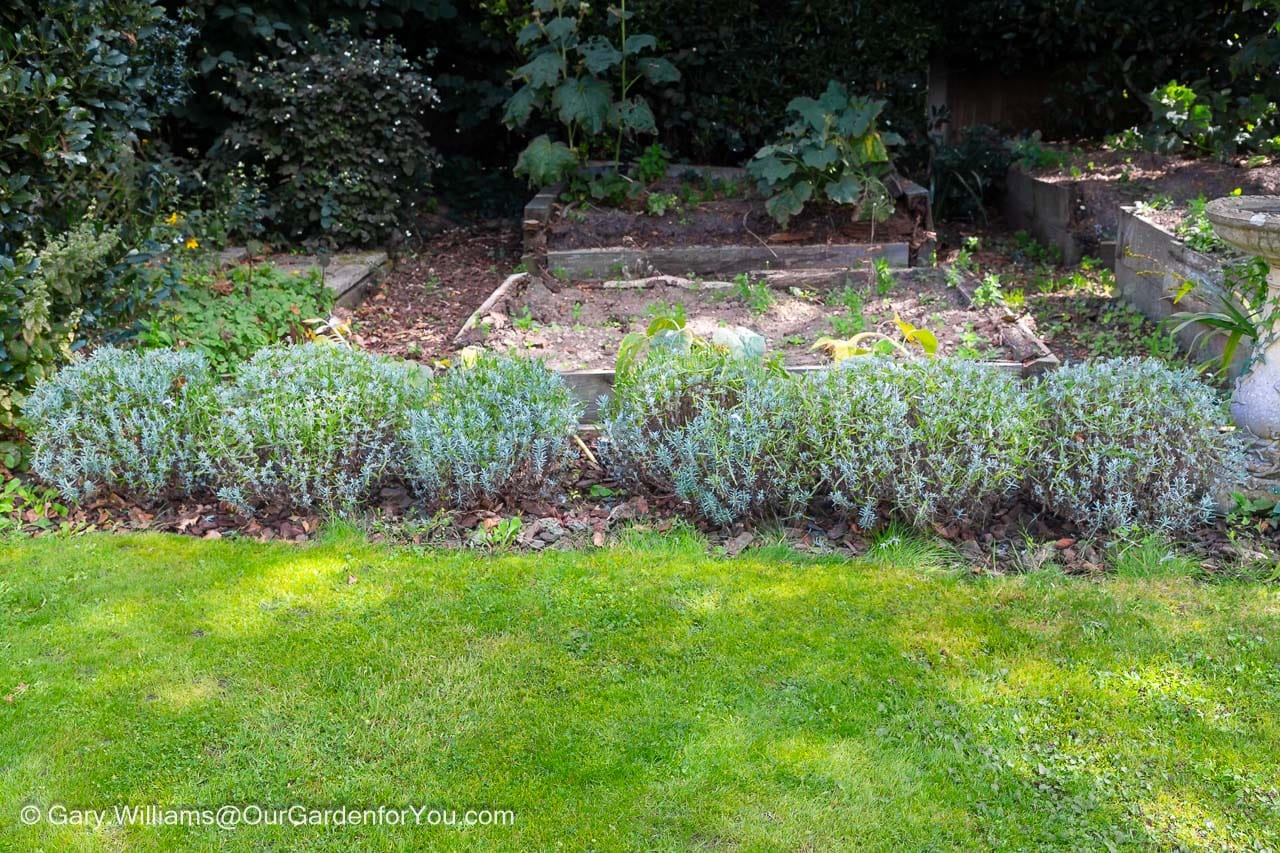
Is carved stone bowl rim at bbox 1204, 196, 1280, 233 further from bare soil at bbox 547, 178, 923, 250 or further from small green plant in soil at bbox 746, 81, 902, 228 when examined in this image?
bare soil at bbox 547, 178, 923, 250

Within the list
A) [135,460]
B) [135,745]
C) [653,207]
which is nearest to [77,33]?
[135,460]

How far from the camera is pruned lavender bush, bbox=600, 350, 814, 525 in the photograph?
378 cm

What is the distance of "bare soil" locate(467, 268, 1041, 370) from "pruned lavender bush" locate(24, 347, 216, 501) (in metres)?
1.75

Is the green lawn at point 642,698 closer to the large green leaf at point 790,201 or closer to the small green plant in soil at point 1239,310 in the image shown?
the small green plant in soil at point 1239,310

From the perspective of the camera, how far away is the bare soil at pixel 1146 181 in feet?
22.5

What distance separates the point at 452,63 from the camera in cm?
948

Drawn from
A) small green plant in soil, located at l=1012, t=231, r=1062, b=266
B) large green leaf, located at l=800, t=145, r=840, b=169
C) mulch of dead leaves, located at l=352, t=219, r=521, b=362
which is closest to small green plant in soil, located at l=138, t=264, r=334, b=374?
mulch of dead leaves, located at l=352, t=219, r=521, b=362

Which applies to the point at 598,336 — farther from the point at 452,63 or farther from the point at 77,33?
the point at 452,63

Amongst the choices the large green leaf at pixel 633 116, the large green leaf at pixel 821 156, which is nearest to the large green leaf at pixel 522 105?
the large green leaf at pixel 633 116

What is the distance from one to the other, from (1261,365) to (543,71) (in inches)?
199

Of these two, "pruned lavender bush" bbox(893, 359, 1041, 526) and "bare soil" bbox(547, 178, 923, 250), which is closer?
"pruned lavender bush" bbox(893, 359, 1041, 526)

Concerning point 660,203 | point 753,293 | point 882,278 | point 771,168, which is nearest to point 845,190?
point 771,168

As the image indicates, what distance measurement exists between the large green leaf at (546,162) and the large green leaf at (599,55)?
604 millimetres

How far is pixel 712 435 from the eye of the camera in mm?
3799
